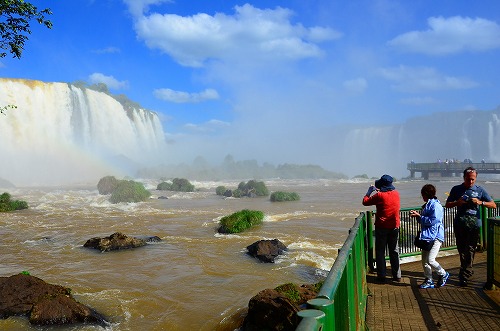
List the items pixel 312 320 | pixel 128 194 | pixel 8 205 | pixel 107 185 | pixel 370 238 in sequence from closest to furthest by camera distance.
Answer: pixel 312 320, pixel 370 238, pixel 8 205, pixel 128 194, pixel 107 185

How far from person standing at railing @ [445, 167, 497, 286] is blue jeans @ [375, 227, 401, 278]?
0.97m

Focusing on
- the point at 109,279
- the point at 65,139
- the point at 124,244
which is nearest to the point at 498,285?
the point at 109,279

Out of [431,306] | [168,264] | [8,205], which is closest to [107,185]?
[8,205]

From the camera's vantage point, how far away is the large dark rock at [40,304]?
7.52 metres

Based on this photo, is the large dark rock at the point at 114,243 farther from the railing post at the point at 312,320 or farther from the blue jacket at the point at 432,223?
the railing post at the point at 312,320

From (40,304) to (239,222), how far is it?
37.8ft

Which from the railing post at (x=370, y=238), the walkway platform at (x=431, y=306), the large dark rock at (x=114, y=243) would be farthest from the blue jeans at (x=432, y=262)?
the large dark rock at (x=114, y=243)

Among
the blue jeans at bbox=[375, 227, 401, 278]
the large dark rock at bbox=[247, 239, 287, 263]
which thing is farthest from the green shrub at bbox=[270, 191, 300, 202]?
the blue jeans at bbox=[375, 227, 401, 278]

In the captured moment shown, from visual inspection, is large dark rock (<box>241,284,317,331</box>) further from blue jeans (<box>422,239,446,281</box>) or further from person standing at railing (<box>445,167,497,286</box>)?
person standing at railing (<box>445,167,497,286</box>)

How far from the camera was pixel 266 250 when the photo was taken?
13.0 m

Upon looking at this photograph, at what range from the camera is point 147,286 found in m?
10.4

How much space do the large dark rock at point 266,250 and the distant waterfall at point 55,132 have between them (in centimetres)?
5552

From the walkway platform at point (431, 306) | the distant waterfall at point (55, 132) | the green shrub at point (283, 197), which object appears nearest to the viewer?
the walkway platform at point (431, 306)

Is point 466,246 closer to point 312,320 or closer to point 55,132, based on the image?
point 312,320
